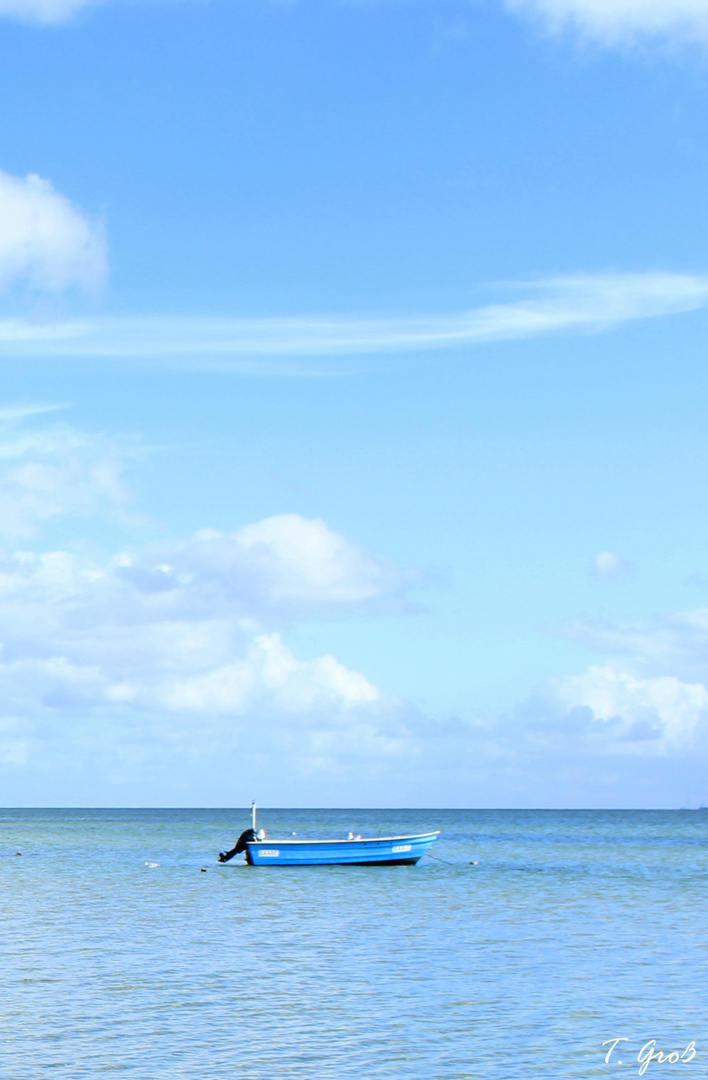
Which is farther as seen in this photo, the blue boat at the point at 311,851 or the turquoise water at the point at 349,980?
the blue boat at the point at 311,851

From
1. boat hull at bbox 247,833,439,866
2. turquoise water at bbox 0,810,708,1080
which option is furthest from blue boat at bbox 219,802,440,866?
turquoise water at bbox 0,810,708,1080

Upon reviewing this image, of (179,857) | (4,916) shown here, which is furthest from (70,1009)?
(179,857)

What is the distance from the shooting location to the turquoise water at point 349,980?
21.8 m

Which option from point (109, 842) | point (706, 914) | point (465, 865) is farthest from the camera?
point (109, 842)

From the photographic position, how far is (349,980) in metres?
30.0

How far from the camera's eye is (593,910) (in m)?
46.6

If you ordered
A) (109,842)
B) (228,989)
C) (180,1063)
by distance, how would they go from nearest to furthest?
(180,1063)
(228,989)
(109,842)

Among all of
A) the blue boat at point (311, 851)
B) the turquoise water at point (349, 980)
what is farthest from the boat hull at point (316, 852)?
the turquoise water at point (349, 980)

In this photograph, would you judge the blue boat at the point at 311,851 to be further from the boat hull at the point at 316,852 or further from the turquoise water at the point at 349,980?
the turquoise water at the point at 349,980

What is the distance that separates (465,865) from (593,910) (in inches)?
1230

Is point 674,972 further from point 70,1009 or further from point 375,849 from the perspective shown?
point 375,849

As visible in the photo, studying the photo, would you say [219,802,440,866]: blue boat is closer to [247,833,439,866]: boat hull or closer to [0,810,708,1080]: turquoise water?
[247,833,439,866]: boat hull

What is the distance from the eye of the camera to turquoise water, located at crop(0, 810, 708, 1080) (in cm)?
2183

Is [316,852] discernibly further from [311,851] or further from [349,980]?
[349,980]
